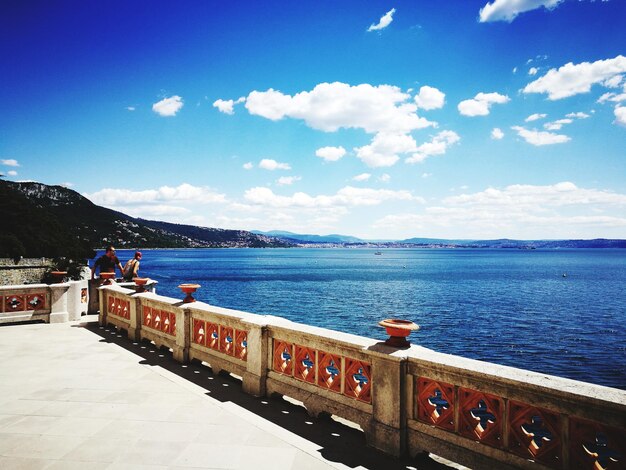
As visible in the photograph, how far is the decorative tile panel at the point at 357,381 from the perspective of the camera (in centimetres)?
530

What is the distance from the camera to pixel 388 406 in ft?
16.0

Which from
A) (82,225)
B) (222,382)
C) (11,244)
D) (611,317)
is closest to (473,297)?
(611,317)

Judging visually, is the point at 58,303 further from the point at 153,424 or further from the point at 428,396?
the point at 428,396

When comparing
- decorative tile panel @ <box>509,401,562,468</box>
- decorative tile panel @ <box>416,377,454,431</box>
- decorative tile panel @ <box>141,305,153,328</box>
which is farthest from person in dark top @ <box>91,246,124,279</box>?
decorative tile panel @ <box>509,401,562,468</box>

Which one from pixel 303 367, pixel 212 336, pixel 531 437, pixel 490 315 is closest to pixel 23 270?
pixel 490 315

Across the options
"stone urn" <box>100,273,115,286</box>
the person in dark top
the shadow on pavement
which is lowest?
the shadow on pavement

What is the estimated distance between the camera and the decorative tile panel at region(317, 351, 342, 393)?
5655 mm

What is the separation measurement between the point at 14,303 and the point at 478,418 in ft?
44.3

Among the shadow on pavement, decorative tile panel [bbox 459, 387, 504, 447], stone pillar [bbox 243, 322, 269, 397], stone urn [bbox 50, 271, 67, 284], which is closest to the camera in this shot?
decorative tile panel [bbox 459, 387, 504, 447]

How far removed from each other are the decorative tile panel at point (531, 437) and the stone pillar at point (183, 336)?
6.31 metres

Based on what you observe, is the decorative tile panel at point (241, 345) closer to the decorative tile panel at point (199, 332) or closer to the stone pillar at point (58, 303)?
the decorative tile panel at point (199, 332)

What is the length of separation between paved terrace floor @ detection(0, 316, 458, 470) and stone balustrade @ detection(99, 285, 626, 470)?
0.33 metres

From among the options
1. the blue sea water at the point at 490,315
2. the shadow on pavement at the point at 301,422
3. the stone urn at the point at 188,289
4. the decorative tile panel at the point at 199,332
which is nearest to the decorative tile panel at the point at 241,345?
the shadow on pavement at the point at 301,422

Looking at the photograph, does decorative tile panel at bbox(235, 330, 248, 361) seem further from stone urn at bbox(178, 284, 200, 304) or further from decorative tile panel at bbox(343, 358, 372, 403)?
decorative tile panel at bbox(343, 358, 372, 403)
